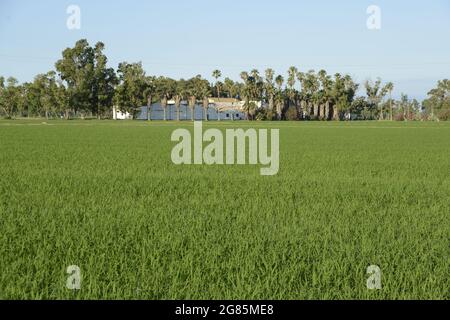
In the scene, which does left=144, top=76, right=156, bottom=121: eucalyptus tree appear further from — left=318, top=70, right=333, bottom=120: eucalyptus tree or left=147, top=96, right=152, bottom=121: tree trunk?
left=318, top=70, right=333, bottom=120: eucalyptus tree

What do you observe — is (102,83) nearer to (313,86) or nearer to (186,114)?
(186,114)

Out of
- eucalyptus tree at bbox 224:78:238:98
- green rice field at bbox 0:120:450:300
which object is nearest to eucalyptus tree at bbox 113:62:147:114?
eucalyptus tree at bbox 224:78:238:98

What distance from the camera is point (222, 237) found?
19.8 feet

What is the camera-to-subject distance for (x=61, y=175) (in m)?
12.5

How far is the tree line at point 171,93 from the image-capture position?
88.9 metres

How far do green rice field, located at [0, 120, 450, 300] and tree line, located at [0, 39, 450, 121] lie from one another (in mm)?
75952

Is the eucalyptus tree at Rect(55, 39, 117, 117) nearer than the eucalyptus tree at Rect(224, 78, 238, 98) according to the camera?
Yes

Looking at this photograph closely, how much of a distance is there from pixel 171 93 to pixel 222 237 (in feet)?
347

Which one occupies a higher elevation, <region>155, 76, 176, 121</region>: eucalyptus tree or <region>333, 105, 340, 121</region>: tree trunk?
<region>155, 76, 176, 121</region>: eucalyptus tree

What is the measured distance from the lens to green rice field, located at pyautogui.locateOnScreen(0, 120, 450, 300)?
4363mm

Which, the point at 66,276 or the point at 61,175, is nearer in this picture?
the point at 66,276
